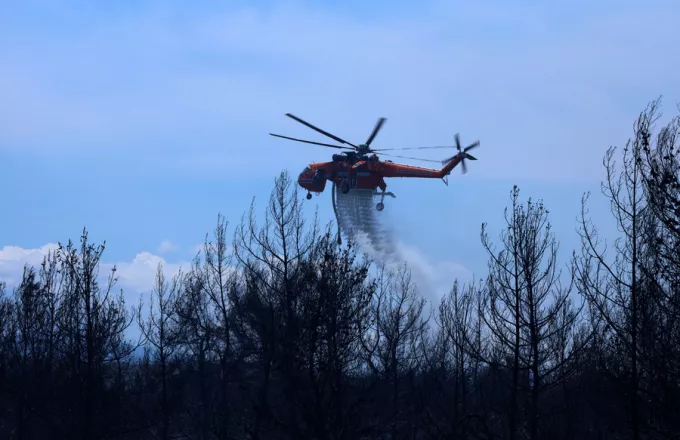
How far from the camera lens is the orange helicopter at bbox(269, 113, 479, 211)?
5216cm

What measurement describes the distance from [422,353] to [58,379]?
68.0ft

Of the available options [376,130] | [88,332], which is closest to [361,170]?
[376,130]

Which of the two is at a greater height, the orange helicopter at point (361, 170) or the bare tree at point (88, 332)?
the orange helicopter at point (361, 170)

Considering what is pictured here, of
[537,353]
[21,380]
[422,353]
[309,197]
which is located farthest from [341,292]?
[309,197]

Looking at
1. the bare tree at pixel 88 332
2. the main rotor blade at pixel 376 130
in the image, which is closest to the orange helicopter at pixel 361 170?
the main rotor blade at pixel 376 130

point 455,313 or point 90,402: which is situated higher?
point 455,313

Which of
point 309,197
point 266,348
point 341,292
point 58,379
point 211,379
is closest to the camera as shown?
point 341,292

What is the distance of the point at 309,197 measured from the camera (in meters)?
56.1

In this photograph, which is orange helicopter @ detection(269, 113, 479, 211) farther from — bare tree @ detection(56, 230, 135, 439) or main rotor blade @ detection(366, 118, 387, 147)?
bare tree @ detection(56, 230, 135, 439)

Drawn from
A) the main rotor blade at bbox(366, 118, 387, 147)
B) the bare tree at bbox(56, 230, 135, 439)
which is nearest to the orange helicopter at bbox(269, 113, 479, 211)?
the main rotor blade at bbox(366, 118, 387, 147)

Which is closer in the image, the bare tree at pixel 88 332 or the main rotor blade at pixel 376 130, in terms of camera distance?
the bare tree at pixel 88 332

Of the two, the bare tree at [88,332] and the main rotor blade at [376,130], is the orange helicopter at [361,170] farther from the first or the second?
the bare tree at [88,332]

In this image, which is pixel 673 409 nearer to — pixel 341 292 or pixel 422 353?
pixel 341 292

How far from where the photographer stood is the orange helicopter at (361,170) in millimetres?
52156
